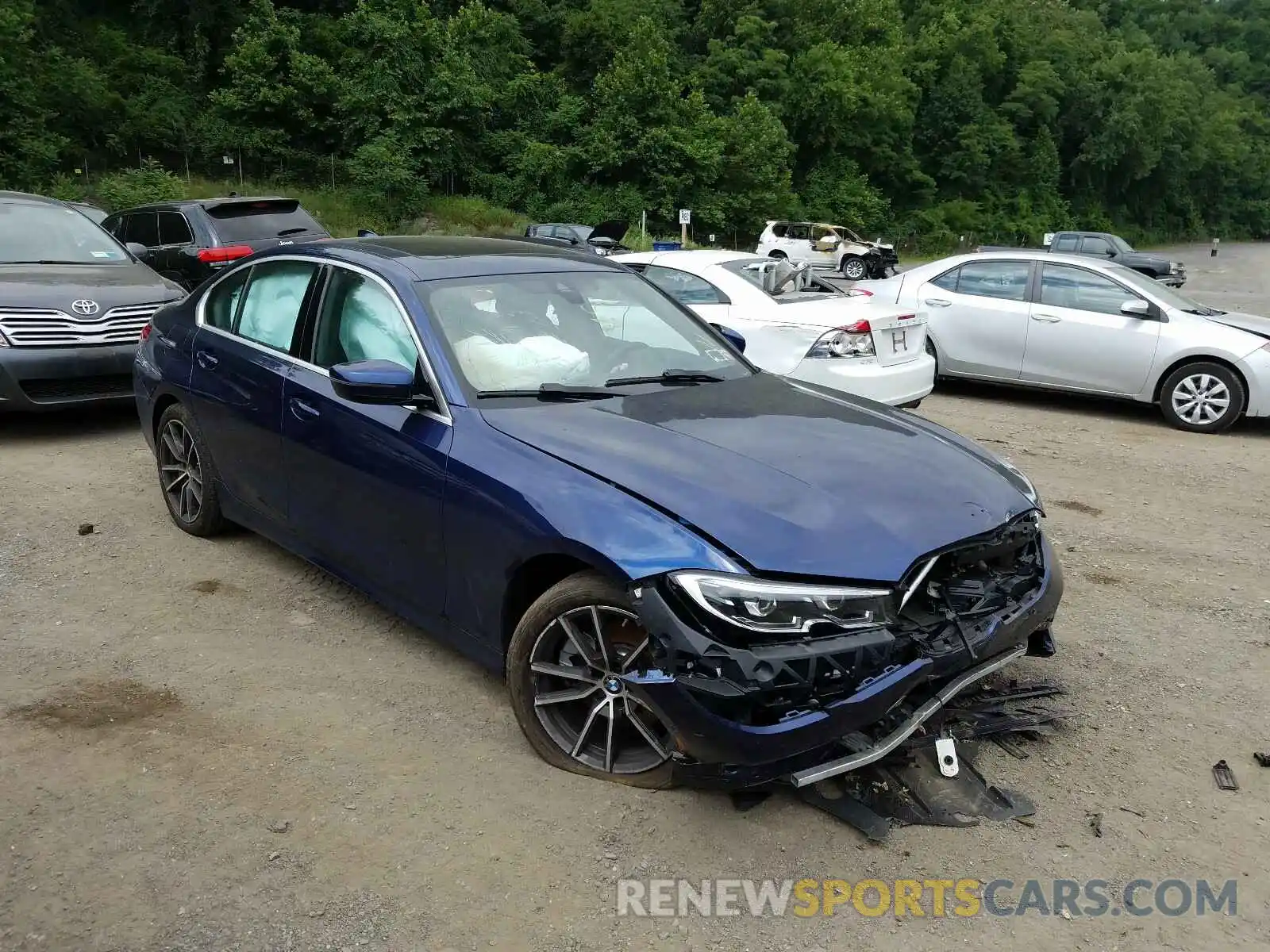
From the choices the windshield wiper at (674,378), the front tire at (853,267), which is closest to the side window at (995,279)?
the windshield wiper at (674,378)

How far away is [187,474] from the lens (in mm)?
5449

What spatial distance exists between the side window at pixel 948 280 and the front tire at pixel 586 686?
26.9ft

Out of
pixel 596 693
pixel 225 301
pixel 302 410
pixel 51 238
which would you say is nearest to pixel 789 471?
pixel 596 693

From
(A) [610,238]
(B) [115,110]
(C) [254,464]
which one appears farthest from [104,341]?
(B) [115,110]

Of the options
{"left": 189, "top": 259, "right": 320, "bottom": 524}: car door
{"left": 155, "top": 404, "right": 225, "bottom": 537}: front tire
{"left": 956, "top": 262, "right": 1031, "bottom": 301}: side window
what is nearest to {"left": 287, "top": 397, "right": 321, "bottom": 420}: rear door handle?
{"left": 189, "top": 259, "right": 320, "bottom": 524}: car door

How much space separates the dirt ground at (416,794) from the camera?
2.69m

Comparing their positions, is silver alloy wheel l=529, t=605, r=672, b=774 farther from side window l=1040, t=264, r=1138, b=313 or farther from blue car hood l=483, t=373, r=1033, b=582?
side window l=1040, t=264, r=1138, b=313

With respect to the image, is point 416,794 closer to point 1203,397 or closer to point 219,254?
point 1203,397

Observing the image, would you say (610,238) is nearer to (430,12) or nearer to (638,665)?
(638,665)

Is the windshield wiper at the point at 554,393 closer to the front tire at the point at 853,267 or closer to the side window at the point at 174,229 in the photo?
the side window at the point at 174,229

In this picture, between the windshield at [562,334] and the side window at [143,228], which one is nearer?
the windshield at [562,334]

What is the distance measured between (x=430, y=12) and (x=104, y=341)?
3790 centimetres

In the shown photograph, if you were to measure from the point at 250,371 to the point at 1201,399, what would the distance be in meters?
8.09

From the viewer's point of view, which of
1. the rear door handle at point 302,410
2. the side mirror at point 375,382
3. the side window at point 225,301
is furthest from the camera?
the side window at point 225,301
